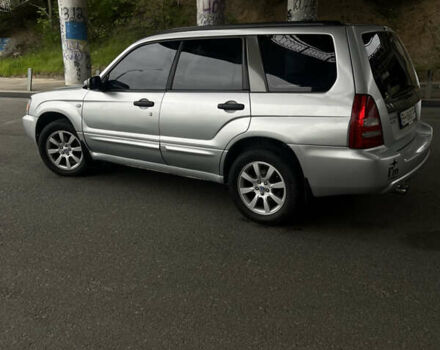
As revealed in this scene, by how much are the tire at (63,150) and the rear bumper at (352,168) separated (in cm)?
285

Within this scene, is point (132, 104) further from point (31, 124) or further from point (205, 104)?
point (31, 124)

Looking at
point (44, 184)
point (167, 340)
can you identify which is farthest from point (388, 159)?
point (44, 184)

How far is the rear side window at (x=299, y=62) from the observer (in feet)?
13.5

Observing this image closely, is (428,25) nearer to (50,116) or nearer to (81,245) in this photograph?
(50,116)

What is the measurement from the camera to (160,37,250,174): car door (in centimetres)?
451

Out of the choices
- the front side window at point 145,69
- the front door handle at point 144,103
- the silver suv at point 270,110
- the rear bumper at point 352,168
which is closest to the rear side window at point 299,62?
the silver suv at point 270,110

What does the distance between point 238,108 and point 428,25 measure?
18.9 m

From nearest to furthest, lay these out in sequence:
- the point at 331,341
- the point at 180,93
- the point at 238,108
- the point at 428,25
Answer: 1. the point at 331,341
2. the point at 238,108
3. the point at 180,93
4. the point at 428,25

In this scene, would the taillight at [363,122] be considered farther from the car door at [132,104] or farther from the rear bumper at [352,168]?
the car door at [132,104]

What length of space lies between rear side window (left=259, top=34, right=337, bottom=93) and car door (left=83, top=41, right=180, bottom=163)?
3.49 feet

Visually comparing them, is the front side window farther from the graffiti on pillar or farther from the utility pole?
the graffiti on pillar

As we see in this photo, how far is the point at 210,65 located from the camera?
15.5ft

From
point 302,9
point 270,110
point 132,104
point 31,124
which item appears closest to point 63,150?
point 31,124

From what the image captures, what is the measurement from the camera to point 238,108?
14.6ft
